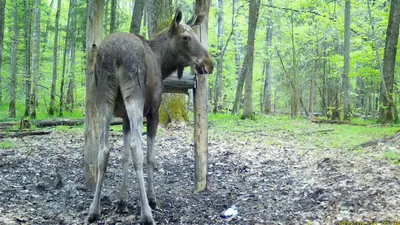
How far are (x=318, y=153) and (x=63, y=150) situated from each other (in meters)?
5.98

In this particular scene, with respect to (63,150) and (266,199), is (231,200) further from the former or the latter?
(63,150)

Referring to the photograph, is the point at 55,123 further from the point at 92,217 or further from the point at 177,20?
the point at 177,20

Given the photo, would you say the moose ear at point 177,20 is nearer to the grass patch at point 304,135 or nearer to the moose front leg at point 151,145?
the moose front leg at point 151,145

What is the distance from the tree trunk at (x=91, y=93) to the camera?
5348mm

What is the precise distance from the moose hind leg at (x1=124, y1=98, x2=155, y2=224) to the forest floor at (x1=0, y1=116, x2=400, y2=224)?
0.32 meters

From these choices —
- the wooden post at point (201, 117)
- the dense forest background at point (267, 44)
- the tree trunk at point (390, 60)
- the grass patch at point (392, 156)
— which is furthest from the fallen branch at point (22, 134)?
the tree trunk at point (390, 60)

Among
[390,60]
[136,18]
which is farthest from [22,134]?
[390,60]

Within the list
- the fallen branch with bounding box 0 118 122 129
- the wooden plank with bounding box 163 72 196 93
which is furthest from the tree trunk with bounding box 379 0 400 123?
the wooden plank with bounding box 163 72 196 93

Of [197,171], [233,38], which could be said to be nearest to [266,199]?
[197,171]

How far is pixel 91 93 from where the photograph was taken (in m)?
5.36

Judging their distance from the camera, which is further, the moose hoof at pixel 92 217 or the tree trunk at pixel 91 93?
the tree trunk at pixel 91 93

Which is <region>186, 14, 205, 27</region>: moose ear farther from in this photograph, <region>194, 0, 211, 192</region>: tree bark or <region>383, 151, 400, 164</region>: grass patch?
<region>383, 151, 400, 164</region>: grass patch

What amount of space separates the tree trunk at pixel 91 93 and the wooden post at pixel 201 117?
1.56 m

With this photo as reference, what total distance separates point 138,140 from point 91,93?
1.60m
